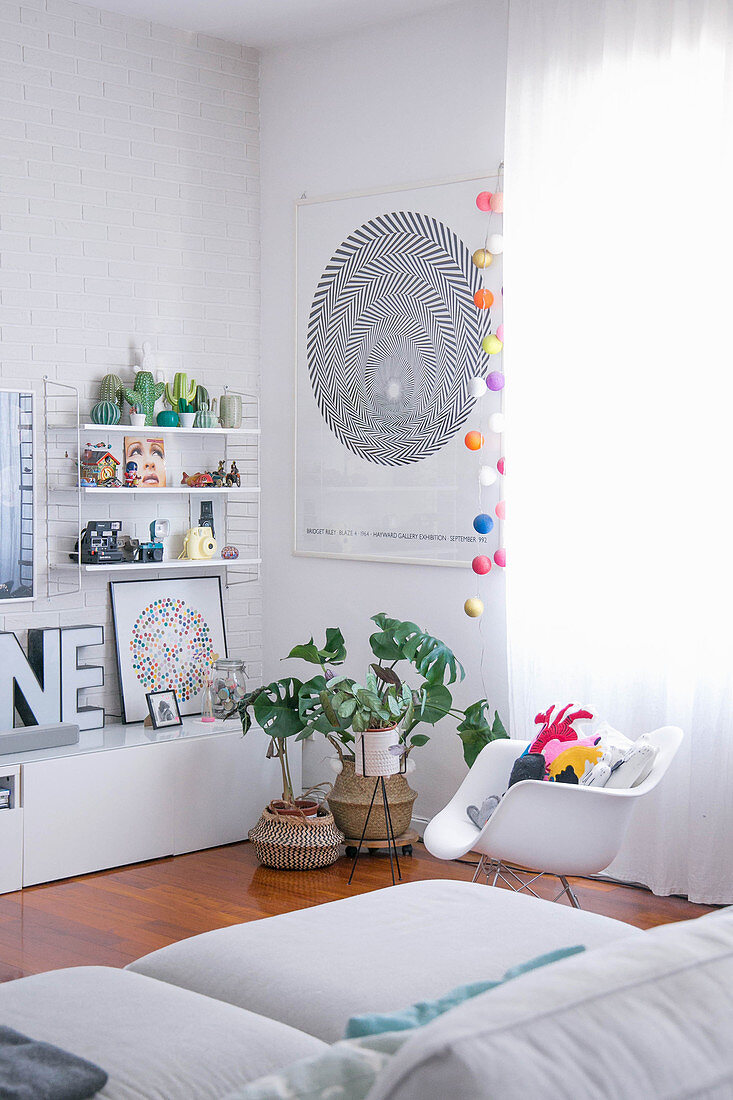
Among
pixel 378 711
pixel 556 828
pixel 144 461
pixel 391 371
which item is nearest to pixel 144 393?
pixel 144 461

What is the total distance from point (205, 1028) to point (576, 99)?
3.32 m

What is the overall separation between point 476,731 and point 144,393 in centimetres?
188

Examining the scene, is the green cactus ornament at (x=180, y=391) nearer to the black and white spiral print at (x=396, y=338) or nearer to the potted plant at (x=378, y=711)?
the black and white spiral print at (x=396, y=338)

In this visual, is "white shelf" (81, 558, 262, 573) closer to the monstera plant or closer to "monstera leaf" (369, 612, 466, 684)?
the monstera plant

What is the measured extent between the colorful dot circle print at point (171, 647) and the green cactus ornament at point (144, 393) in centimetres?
80

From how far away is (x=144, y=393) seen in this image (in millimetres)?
4902

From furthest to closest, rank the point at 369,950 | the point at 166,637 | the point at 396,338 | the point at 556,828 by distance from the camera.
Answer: the point at 166,637
the point at 396,338
the point at 556,828
the point at 369,950

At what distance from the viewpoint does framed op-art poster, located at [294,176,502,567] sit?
15.2 feet

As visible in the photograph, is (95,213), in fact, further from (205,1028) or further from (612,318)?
(205,1028)

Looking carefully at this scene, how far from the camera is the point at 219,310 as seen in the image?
17.4 ft

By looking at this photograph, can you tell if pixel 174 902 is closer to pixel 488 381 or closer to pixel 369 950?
pixel 369 950

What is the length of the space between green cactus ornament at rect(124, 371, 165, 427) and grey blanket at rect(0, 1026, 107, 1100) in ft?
11.4

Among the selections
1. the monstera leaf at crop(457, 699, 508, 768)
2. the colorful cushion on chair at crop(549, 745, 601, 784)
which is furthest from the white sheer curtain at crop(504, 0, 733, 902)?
the colorful cushion on chair at crop(549, 745, 601, 784)

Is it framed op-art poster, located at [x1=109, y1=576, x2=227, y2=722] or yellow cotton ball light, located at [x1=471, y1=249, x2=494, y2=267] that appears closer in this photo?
yellow cotton ball light, located at [x1=471, y1=249, x2=494, y2=267]
